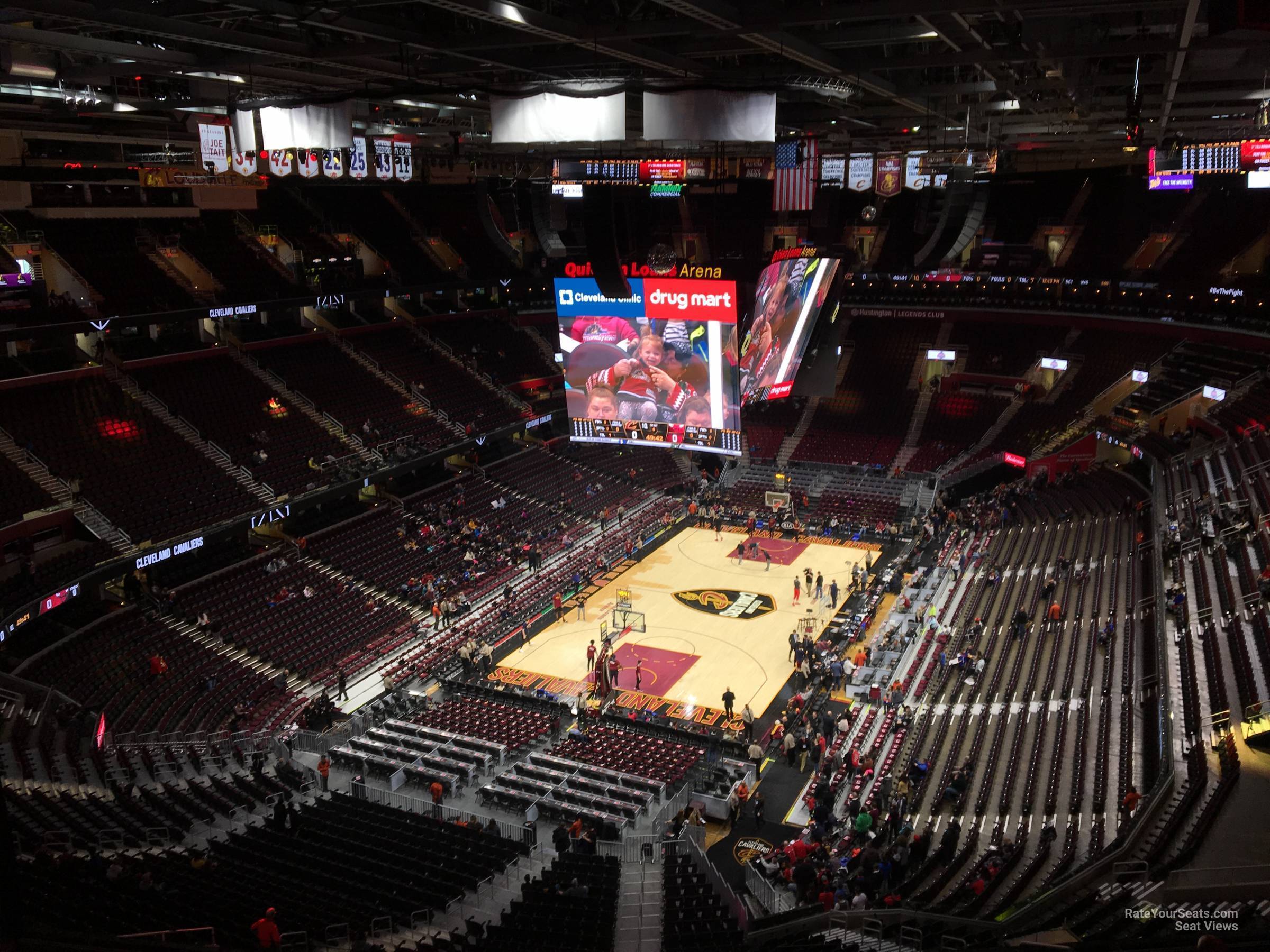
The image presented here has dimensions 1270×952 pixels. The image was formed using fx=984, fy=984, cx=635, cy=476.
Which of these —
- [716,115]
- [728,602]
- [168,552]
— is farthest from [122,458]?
[716,115]

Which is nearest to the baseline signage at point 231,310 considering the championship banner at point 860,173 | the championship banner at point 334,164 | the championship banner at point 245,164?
the championship banner at point 334,164

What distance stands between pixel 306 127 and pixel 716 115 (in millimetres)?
5202

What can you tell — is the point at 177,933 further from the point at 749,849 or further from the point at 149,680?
the point at 149,680

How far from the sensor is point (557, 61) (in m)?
12.3

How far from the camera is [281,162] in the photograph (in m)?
18.3

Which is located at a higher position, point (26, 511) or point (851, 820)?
point (26, 511)

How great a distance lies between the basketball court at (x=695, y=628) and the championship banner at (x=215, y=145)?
1373 centimetres

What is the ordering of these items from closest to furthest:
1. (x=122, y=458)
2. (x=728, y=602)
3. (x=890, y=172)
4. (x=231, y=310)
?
(x=890, y=172)
(x=122, y=458)
(x=728, y=602)
(x=231, y=310)

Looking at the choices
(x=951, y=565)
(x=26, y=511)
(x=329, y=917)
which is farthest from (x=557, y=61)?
(x=951, y=565)

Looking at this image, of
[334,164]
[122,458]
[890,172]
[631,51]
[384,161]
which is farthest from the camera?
[122,458]

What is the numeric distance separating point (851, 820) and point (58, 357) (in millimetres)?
25936

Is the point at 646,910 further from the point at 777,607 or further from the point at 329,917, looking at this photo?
the point at 777,607

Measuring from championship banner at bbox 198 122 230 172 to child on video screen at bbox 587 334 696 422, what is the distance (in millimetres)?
10378

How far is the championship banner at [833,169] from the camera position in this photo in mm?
24797
